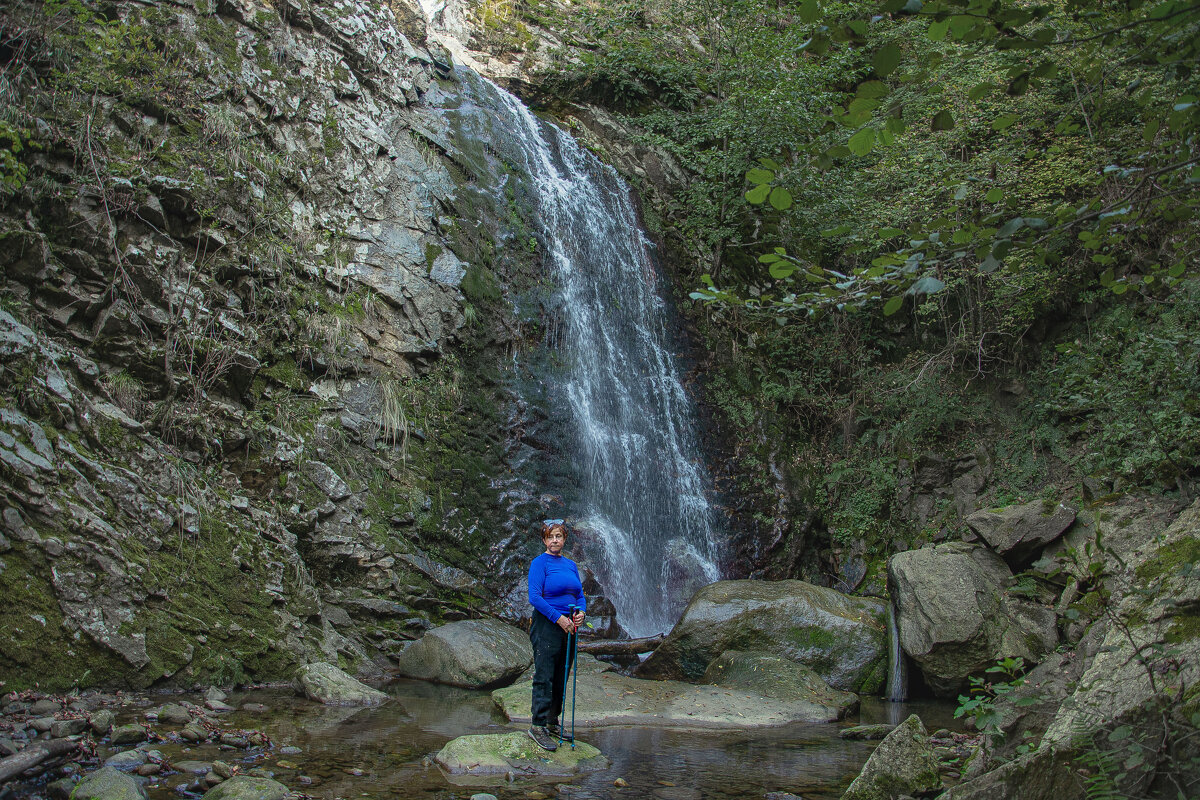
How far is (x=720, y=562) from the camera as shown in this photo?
1144 cm

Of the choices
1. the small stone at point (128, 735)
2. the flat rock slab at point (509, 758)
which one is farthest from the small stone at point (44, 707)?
the flat rock slab at point (509, 758)

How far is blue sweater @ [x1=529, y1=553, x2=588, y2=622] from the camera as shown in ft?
16.0

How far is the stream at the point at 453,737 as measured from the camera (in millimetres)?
4020

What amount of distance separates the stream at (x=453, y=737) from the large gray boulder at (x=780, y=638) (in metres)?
1.40

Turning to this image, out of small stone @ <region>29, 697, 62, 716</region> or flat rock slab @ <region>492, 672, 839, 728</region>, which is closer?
small stone @ <region>29, 697, 62, 716</region>

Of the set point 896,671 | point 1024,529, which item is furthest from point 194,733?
point 1024,529

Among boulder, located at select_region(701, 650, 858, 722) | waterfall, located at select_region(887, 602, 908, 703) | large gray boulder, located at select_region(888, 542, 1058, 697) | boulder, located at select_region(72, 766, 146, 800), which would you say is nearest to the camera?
boulder, located at select_region(72, 766, 146, 800)

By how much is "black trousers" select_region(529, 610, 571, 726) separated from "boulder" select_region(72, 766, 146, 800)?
230 cm

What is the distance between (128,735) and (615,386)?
28.2 ft

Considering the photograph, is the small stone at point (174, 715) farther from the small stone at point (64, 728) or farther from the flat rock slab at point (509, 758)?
the flat rock slab at point (509, 758)

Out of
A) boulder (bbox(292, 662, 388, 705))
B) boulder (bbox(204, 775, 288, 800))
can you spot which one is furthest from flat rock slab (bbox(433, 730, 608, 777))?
boulder (bbox(292, 662, 388, 705))

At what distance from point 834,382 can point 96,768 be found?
1338 centimetres

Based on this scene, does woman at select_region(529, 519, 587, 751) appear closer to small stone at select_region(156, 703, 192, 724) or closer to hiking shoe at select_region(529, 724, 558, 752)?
hiking shoe at select_region(529, 724, 558, 752)

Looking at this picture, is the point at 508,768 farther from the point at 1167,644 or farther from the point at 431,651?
the point at 1167,644
